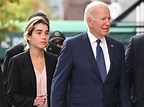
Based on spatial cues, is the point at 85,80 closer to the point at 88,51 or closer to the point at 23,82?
the point at 88,51

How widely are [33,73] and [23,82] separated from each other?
19cm

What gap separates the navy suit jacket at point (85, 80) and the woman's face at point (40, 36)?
945mm

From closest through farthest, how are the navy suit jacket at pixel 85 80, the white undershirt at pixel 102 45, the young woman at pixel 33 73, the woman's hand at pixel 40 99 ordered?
1. the navy suit jacket at pixel 85 80
2. the white undershirt at pixel 102 45
3. the woman's hand at pixel 40 99
4. the young woman at pixel 33 73

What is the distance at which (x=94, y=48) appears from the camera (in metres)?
9.62

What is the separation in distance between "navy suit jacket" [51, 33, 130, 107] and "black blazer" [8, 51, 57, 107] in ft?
2.96

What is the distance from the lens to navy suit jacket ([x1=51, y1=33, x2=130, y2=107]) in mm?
9422

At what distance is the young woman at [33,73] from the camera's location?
1048cm

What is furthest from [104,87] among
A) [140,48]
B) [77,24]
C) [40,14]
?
[77,24]

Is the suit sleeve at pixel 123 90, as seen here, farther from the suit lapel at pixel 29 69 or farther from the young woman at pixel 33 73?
the suit lapel at pixel 29 69

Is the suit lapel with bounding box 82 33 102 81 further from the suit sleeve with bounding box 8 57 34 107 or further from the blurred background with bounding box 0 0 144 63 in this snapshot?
the blurred background with bounding box 0 0 144 63

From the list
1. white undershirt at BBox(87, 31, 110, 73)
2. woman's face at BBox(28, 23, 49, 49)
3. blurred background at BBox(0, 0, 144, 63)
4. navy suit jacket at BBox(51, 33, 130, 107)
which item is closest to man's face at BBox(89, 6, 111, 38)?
white undershirt at BBox(87, 31, 110, 73)

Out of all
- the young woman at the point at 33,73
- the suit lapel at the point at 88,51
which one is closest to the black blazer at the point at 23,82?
the young woman at the point at 33,73

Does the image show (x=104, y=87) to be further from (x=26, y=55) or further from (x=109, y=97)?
(x=26, y=55)

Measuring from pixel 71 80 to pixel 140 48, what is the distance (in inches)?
39.2
